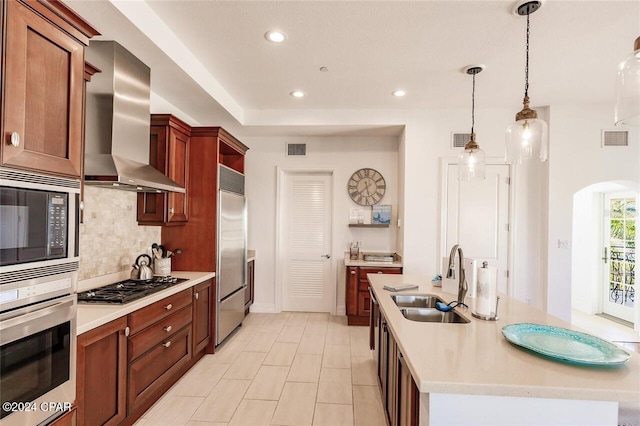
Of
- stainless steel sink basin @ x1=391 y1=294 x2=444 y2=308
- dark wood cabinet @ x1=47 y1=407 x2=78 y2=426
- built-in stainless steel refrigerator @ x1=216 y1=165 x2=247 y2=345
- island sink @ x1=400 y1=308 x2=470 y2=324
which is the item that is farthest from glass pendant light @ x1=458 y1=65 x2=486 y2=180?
dark wood cabinet @ x1=47 y1=407 x2=78 y2=426

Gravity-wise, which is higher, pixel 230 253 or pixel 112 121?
pixel 112 121

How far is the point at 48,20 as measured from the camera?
4.42 feet

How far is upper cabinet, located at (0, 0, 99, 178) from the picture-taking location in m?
1.20

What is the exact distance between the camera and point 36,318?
1.29 m

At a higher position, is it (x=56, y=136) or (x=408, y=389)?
(x=56, y=136)

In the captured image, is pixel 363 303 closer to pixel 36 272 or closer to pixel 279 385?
pixel 279 385

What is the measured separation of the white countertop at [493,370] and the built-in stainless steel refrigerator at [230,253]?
234 centimetres

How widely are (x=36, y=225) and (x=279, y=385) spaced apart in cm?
219

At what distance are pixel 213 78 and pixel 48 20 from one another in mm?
2127

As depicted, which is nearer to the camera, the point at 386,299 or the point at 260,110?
the point at 386,299

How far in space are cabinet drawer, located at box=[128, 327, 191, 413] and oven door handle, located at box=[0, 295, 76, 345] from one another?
861mm

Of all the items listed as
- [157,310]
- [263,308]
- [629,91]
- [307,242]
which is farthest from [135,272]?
[629,91]

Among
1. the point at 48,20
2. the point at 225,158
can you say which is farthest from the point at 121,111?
the point at 225,158

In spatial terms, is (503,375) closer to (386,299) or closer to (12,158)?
(386,299)
